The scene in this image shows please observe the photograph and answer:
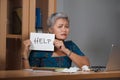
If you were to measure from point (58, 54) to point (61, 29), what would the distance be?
21 centimetres

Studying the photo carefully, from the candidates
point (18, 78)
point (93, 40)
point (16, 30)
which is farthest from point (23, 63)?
point (93, 40)

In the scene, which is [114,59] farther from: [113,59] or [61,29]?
[61,29]

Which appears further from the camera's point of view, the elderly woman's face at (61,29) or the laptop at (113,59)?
the elderly woman's face at (61,29)

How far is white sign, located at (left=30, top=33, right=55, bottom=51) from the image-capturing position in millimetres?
1979

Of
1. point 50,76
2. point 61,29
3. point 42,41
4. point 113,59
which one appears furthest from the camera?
point 61,29

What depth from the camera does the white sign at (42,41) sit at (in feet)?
6.49

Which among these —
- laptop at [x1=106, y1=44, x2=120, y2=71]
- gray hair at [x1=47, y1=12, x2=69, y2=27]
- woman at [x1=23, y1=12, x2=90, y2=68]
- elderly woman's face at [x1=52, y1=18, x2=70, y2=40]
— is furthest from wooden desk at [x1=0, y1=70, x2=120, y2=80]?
gray hair at [x1=47, y1=12, x2=69, y2=27]

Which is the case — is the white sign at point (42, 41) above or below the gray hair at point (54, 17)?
below

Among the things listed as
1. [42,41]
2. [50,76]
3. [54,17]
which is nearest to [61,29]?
[54,17]

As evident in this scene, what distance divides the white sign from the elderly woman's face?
0.53 ft

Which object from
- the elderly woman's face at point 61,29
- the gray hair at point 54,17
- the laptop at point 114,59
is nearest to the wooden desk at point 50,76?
the laptop at point 114,59

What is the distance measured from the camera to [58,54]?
218 cm

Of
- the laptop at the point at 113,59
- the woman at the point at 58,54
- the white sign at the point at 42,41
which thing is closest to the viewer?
the laptop at the point at 113,59

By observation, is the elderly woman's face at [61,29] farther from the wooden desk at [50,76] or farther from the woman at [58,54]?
the wooden desk at [50,76]
